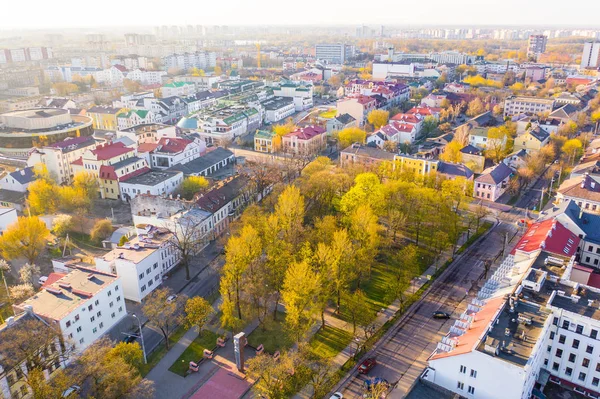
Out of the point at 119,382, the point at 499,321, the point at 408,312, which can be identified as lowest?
the point at 408,312

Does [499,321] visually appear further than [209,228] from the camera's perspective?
No

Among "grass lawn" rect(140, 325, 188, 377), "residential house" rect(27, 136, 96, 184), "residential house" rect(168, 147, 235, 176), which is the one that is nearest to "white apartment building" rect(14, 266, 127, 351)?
"grass lawn" rect(140, 325, 188, 377)

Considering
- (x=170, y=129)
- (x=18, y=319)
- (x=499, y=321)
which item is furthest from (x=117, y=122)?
(x=499, y=321)

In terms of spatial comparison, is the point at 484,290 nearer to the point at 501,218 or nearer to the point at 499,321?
the point at 499,321

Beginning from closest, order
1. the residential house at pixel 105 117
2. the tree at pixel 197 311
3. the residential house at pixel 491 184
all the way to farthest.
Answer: the tree at pixel 197 311, the residential house at pixel 491 184, the residential house at pixel 105 117

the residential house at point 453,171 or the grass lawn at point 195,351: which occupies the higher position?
the residential house at point 453,171

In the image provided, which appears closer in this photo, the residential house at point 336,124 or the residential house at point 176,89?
the residential house at point 336,124

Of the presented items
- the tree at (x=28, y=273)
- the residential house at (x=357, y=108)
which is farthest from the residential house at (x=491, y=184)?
the tree at (x=28, y=273)

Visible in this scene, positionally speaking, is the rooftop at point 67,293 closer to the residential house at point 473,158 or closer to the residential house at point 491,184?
the residential house at point 491,184
